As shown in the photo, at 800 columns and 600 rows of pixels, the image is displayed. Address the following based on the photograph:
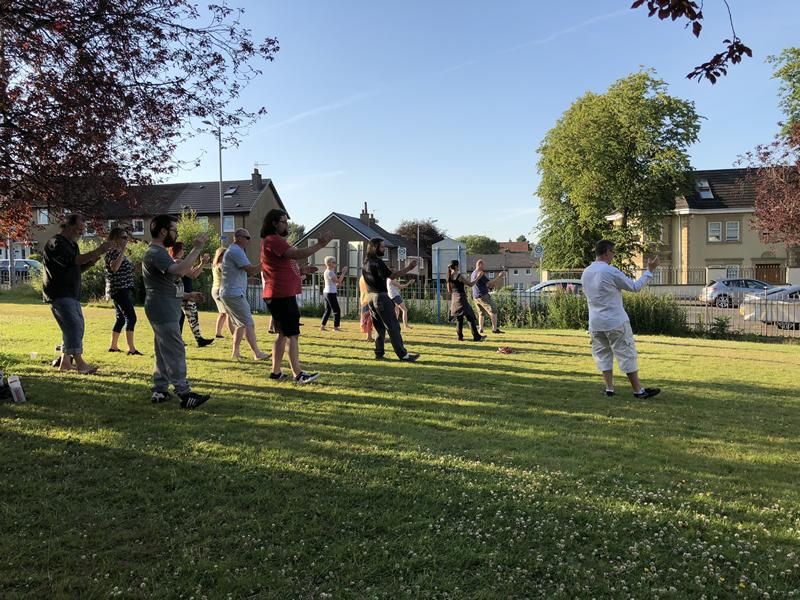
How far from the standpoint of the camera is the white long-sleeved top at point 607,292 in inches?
264

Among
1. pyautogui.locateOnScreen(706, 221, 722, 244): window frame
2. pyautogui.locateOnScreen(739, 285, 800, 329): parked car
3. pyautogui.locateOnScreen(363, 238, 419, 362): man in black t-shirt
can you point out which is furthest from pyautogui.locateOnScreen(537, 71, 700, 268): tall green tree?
pyautogui.locateOnScreen(363, 238, 419, 362): man in black t-shirt

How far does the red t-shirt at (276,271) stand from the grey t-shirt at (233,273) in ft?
5.09

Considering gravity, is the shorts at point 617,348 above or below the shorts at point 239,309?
below

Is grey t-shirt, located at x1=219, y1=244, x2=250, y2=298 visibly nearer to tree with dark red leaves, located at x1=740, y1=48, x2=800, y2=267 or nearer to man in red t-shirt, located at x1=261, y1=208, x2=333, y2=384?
man in red t-shirt, located at x1=261, y1=208, x2=333, y2=384

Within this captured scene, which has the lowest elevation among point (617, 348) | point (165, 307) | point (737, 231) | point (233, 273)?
point (617, 348)

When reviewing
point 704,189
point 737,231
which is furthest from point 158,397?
point 704,189

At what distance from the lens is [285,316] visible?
6.55 metres

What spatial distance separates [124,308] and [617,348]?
22.7ft

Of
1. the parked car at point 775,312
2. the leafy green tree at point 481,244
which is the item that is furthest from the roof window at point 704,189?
the leafy green tree at point 481,244

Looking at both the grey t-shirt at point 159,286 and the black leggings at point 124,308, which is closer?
the grey t-shirt at point 159,286

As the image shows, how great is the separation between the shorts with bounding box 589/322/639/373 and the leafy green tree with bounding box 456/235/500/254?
121554 mm

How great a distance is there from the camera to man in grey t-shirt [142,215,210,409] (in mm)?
5523

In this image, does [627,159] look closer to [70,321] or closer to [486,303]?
[486,303]

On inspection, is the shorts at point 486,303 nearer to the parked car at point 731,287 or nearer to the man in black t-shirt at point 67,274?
the man in black t-shirt at point 67,274
